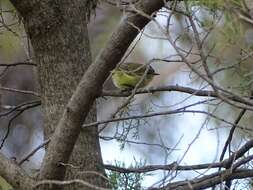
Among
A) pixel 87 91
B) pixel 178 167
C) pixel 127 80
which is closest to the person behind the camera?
pixel 87 91

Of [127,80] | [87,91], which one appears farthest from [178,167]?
[127,80]

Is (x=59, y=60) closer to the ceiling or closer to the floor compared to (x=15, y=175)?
closer to the ceiling

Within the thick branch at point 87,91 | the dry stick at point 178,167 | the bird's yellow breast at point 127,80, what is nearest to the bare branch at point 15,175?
the thick branch at point 87,91

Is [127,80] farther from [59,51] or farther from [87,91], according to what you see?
[87,91]

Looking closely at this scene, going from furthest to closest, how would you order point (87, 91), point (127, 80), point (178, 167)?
point (127, 80) < point (178, 167) < point (87, 91)

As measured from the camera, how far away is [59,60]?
1.65m

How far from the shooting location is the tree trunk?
5.35 feet

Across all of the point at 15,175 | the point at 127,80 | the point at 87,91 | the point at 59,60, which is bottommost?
the point at 15,175

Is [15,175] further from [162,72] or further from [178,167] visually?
[162,72]

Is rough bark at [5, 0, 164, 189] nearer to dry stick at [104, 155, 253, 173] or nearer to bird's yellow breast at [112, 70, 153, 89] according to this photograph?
dry stick at [104, 155, 253, 173]

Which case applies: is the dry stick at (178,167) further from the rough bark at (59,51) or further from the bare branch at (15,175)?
the bare branch at (15,175)

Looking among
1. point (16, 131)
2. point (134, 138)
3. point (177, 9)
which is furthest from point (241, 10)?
point (16, 131)

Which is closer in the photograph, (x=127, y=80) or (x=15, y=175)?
(x=15, y=175)

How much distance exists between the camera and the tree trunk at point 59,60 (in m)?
1.63
